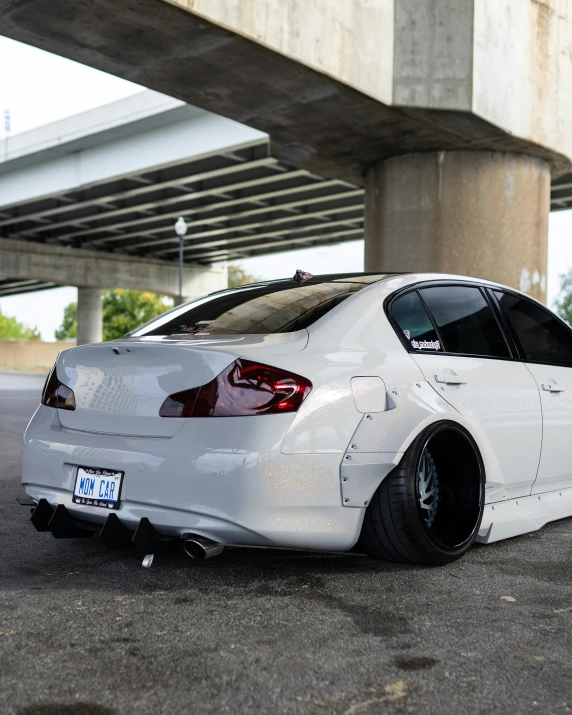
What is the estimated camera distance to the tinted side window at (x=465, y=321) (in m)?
4.82

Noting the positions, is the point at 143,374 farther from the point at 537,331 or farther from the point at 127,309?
the point at 127,309

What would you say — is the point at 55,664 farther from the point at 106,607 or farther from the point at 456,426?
the point at 456,426

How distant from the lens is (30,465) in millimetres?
4406

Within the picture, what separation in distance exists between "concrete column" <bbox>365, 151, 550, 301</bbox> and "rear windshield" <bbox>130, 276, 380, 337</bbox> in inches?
356

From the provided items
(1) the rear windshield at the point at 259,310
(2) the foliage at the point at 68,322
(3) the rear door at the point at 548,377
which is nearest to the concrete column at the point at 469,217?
(3) the rear door at the point at 548,377

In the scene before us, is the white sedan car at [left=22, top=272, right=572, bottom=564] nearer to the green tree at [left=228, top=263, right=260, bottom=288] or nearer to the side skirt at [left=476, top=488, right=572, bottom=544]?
the side skirt at [left=476, top=488, right=572, bottom=544]

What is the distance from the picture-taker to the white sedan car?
3.80 m

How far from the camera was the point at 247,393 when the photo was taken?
12.6 feet

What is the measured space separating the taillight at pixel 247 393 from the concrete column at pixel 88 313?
164 feet

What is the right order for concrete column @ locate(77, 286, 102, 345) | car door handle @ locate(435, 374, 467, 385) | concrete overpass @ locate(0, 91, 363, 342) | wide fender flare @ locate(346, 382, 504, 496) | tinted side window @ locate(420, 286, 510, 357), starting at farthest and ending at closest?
concrete column @ locate(77, 286, 102, 345) < concrete overpass @ locate(0, 91, 363, 342) < tinted side window @ locate(420, 286, 510, 357) < car door handle @ locate(435, 374, 467, 385) < wide fender flare @ locate(346, 382, 504, 496)

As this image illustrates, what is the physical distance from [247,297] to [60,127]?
26521mm

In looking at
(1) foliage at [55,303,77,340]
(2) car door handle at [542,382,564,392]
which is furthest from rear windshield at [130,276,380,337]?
(1) foliage at [55,303,77,340]

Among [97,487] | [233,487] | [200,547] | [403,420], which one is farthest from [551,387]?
[97,487]

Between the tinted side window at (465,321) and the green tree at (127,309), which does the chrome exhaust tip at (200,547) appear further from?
the green tree at (127,309)
